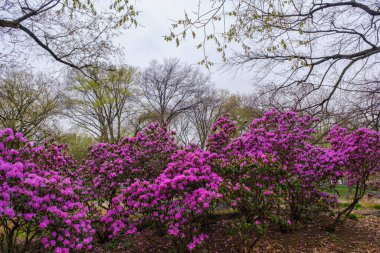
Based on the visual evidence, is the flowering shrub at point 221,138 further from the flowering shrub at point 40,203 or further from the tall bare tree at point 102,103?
the tall bare tree at point 102,103

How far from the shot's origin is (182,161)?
4980mm

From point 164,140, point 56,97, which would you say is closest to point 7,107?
point 56,97

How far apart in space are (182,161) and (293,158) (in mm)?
2616

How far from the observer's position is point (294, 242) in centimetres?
569

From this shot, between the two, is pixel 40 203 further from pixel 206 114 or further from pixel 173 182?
pixel 206 114

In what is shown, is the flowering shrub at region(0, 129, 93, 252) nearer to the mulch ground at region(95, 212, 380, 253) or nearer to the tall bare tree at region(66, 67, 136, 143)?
the mulch ground at region(95, 212, 380, 253)

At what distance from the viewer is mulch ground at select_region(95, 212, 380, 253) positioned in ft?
17.8

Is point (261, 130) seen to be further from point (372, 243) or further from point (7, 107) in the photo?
point (7, 107)

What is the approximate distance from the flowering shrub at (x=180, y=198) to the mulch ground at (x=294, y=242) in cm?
77

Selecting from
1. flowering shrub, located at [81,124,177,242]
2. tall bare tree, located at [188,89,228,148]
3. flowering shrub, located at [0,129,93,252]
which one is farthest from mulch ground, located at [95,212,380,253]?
tall bare tree, located at [188,89,228,148]

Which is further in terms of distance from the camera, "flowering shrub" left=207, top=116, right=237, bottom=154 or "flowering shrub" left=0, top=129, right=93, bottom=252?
"flowering shrub" left=207, top=116, right=237, bottom=154

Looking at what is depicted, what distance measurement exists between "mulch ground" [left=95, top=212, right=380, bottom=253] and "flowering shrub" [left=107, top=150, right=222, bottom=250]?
0.77 m

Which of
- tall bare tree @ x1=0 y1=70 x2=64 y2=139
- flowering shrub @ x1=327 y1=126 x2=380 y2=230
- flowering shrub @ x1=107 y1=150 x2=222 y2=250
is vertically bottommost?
flowering shrub @ x1=107 y1=150 x2=222 y2=250

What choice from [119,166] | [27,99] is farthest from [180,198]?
[27,99]
